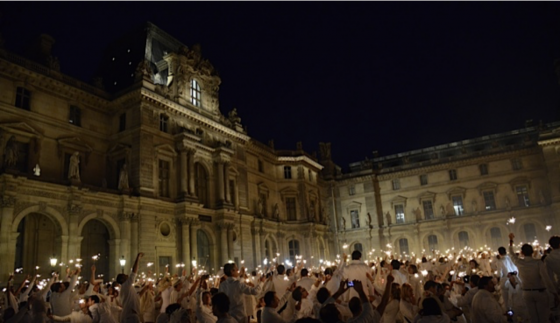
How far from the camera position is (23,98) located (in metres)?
26.6

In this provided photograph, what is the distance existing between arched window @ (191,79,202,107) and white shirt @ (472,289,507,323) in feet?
99.8

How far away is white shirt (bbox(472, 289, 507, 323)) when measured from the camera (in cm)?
879

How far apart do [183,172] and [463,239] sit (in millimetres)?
34479

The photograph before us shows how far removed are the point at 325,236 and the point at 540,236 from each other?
2248cm

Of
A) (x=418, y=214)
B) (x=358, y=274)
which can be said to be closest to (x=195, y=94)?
(x=358, y=274)

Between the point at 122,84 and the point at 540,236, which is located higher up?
the point at 122,84

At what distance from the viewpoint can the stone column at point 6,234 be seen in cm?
2155

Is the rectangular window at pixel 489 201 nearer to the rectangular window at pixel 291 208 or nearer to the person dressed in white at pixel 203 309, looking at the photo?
the rectangular window at pixel 291 208

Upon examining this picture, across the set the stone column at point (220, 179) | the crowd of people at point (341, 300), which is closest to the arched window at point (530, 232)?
the stone column at point (220, 179)

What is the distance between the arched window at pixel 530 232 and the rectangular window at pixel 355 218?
62.0 feet

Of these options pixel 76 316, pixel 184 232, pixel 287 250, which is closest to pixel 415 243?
pixel 287 250

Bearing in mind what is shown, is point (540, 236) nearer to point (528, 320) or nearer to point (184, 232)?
point (184, 232)

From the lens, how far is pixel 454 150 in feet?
185

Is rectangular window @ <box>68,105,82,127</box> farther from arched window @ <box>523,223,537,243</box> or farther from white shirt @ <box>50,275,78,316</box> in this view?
arched window @ <box>523,223,537,243</box>
